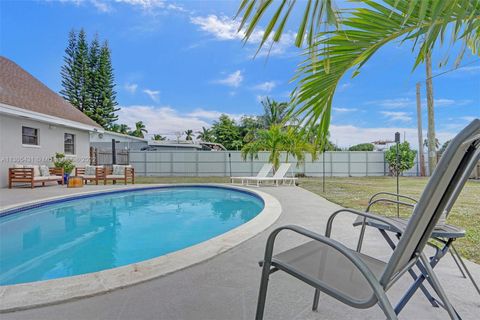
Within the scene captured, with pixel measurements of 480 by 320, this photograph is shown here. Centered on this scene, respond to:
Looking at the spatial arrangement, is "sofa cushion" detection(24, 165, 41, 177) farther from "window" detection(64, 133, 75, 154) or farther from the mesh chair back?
the mesh chair back

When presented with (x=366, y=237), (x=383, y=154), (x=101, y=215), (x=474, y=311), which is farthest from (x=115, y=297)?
(x=383, y=154)

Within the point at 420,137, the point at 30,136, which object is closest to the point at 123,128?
the point at 30,136

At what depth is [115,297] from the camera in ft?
6.48

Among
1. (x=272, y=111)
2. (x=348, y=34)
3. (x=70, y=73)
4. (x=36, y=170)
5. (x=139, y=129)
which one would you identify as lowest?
(x=36, y=170)

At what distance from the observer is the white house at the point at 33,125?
957 cm

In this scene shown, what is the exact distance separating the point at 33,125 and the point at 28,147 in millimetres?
935

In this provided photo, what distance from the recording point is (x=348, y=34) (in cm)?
156

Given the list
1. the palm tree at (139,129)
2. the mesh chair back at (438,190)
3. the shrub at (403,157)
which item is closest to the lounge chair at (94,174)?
the mesh chair back at (438,190)

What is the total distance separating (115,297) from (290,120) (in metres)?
1.83

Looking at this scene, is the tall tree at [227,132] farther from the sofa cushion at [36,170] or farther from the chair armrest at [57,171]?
the sofa cushion at [36,170]

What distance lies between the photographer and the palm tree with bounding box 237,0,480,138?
1.09 meters

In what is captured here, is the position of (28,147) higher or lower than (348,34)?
lower

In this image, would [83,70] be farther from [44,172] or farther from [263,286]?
[263,286]

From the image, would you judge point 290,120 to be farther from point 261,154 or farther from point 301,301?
point 261,154
